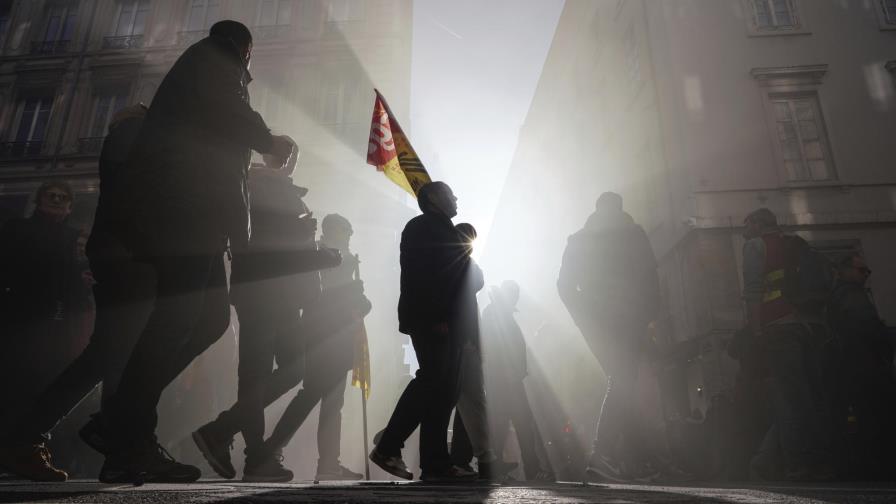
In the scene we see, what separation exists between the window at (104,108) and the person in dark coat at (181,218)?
2025 centimetres

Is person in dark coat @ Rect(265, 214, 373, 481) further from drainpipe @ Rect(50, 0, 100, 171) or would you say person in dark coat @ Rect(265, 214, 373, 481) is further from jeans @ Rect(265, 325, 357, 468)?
drainpipe @ Rect(50, 0, 100, 171)

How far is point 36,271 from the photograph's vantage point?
12.3ft

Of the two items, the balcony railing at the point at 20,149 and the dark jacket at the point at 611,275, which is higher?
the balcony railing at the point at 20,149

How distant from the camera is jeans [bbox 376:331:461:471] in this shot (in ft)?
10.4

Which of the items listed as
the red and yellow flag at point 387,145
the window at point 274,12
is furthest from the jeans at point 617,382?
the window at point 274,12

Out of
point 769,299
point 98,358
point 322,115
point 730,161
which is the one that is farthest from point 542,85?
point 98,358

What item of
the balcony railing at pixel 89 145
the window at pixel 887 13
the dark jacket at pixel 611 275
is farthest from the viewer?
the balcony railing at pixel 89 145

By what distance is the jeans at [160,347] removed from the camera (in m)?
2.05

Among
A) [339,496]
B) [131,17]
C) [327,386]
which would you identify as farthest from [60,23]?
[339,496]

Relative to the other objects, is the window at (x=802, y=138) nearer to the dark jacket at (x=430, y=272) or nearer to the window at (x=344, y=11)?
the dark jacket at (x=430, y=272)

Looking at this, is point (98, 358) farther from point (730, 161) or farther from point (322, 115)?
point (322, 115)

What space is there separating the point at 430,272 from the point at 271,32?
2068 cm

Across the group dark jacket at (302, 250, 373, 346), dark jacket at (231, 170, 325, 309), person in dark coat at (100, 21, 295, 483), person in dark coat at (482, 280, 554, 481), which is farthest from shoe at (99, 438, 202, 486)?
person in dark coat at (482, 280, 554, 481)

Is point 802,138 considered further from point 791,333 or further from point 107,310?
point 107,310
